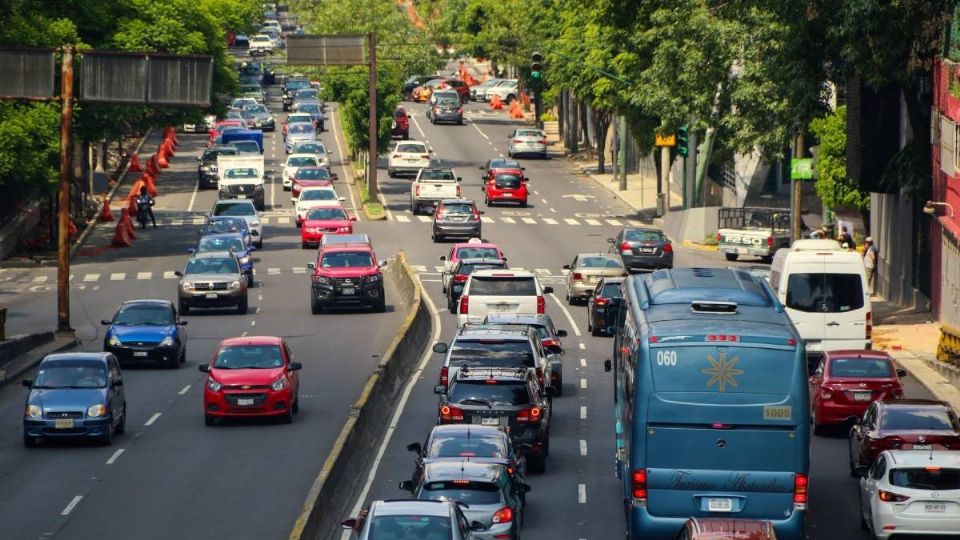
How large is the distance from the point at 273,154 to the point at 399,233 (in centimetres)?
3417

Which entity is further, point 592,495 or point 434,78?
point 434,78

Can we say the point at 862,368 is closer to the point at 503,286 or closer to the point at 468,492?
the point at 503,286

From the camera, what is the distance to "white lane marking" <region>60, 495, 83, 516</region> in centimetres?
2767

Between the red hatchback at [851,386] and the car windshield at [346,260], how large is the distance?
1941cm

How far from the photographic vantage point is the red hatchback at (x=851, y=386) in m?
34.2

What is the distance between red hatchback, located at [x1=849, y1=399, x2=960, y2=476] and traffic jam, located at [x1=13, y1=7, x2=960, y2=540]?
0.13ft

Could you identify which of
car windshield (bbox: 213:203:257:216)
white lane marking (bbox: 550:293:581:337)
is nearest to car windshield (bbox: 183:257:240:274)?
white lane marking (bbox: 550:293:581:337)

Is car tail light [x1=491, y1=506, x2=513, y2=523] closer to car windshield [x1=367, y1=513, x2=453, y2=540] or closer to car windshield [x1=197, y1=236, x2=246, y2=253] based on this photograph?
car windshield [x1=367, y1=513, x2=453, y2=540]

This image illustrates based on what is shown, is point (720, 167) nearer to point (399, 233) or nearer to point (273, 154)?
point (399, 233)

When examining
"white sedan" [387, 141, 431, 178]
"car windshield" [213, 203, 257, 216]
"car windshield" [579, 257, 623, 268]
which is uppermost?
"white sedan" [387, 141, 431, 178]

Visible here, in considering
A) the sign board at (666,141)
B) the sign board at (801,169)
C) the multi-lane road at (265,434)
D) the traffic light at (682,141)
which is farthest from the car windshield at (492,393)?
the sign board at (666,141)

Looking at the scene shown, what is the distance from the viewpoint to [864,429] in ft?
97.0

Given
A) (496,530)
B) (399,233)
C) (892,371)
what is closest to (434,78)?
(399,233)

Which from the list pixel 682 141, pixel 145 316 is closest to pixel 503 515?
pixel 145 316
